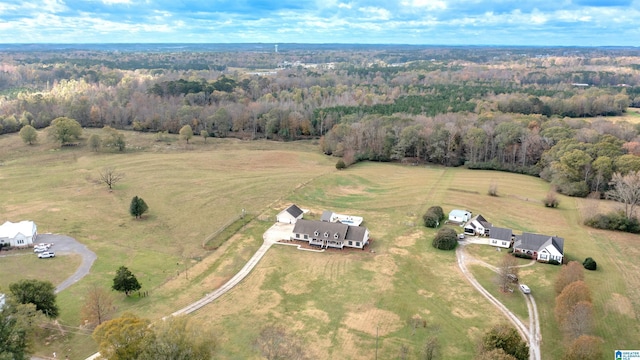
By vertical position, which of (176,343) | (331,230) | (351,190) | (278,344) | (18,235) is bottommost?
(278,344)

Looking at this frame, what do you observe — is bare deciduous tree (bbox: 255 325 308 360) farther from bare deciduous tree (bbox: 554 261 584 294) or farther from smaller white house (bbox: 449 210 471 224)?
smaller white house (bbox: 449 210 471 224)

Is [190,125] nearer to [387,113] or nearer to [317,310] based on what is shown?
[387,113]

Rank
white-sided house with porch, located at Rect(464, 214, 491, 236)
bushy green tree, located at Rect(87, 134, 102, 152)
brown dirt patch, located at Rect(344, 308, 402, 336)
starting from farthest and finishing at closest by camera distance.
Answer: bushy green tree, located at Rect(87, 134, 102, 152) < white-sided house with porch, located at Rect(464, 214, 491, 236) < brown dirt patch, located at Rect(344, 308, 402, 336)

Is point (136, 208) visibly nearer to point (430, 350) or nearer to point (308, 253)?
point (308, 253)

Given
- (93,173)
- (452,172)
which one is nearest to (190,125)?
(93,173)

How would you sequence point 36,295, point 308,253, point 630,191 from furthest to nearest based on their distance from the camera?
point 630,191
point 308,253
point 36,295

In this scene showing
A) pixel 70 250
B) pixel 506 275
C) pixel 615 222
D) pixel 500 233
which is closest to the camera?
pixel 506 275

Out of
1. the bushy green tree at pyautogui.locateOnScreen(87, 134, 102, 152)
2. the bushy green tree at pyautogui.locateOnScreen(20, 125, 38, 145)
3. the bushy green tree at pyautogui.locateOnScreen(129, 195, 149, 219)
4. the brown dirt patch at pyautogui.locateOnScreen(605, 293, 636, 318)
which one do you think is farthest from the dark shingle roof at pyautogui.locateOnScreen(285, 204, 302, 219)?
the bushy green tree at pyautogui.locateOnScreen(20, 125, 38, 145)

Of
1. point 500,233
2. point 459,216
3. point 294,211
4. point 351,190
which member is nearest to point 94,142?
point 351,190
